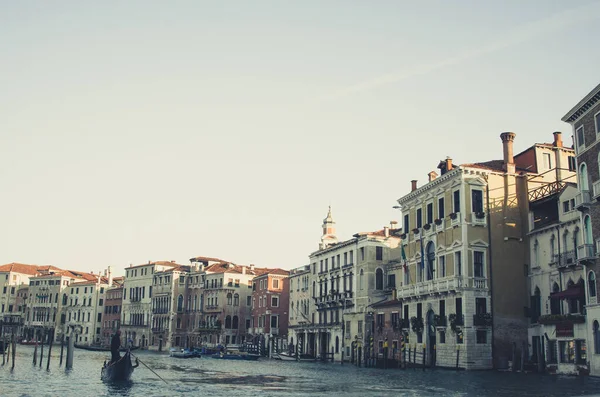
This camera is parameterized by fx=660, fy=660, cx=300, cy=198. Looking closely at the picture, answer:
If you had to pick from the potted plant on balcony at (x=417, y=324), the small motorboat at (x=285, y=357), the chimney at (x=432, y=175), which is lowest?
the small motorboat at (x=285, y=357)

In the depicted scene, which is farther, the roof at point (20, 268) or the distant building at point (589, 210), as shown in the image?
the roof at point (20, 268)

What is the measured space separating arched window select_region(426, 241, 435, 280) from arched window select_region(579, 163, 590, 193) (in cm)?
1384

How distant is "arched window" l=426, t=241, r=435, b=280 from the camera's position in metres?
44.8

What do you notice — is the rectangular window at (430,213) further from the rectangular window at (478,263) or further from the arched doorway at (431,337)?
the arched doorway at (431,337)

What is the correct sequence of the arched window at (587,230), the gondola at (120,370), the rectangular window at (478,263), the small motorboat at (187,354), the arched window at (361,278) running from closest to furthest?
1. the arched window at (587,230)
2. the gondola at (120,370)
3. the rectangular window at (478,263)
4. the arched window at (361,278)
5. the small motorboat at (187,354)

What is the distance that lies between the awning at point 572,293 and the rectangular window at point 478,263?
19.3ft

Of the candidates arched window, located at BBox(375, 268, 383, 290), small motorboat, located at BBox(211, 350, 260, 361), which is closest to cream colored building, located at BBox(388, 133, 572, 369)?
arched window, located at BBox(375, 268, 383, 290)

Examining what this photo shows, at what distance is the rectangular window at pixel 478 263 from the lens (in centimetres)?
4075

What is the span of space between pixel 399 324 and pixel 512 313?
379 inches

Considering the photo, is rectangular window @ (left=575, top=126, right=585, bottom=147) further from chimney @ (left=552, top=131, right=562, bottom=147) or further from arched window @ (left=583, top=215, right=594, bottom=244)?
chimney @ (left=552, top=131, right=562, bottom=147)

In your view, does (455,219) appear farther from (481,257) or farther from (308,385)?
(308,385)

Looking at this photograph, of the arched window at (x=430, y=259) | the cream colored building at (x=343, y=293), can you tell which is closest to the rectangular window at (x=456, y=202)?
the arched window at (x=430, y=259)

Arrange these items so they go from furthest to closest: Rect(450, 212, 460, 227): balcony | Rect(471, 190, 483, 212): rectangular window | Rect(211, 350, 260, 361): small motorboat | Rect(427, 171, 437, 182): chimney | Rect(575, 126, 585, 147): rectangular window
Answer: Rect(211, 350, 260, 361): small motorboat, Rect(427, 171, 437, 182): chimney, Rect(450, 212, 460, 227): balcony, Rect(471, 190, 483, 212): rectangular window, Rect(575, 126, 585, 147): rectangular window

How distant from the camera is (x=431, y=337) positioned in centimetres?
4412
